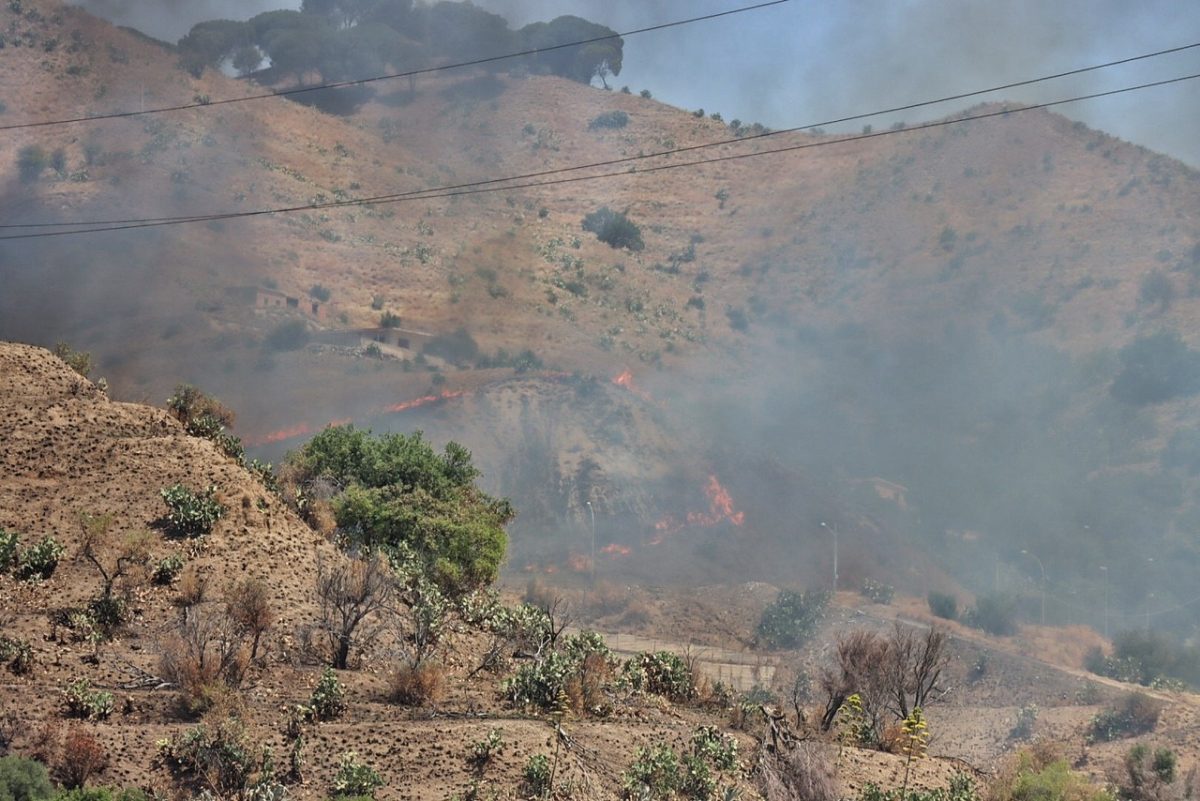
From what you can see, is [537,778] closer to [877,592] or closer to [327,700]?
[327,700]

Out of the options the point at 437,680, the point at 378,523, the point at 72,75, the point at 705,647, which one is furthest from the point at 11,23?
the point at 437,680

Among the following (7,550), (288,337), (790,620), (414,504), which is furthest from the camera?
(288,337)

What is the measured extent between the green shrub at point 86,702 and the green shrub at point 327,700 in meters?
3.36

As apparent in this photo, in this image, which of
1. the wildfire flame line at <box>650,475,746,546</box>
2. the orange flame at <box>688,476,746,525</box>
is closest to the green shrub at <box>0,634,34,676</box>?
the wildfire flame line at <box>650,475,746,546</box>

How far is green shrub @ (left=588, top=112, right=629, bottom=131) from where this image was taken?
17462cm

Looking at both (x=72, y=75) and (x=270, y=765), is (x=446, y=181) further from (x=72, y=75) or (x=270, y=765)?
(x=270, y=765)

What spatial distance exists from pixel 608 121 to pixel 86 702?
16233 cm

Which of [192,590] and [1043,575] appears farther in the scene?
[1043,575]

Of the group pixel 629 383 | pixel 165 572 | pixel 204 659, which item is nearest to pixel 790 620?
pixel 629 383

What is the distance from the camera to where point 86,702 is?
20422 millimetres

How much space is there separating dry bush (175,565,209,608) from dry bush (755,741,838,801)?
38.6 ft

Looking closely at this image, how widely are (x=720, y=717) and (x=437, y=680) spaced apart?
22.7 feet

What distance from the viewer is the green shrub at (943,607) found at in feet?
Answer: 269

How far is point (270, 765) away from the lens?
19812mm
